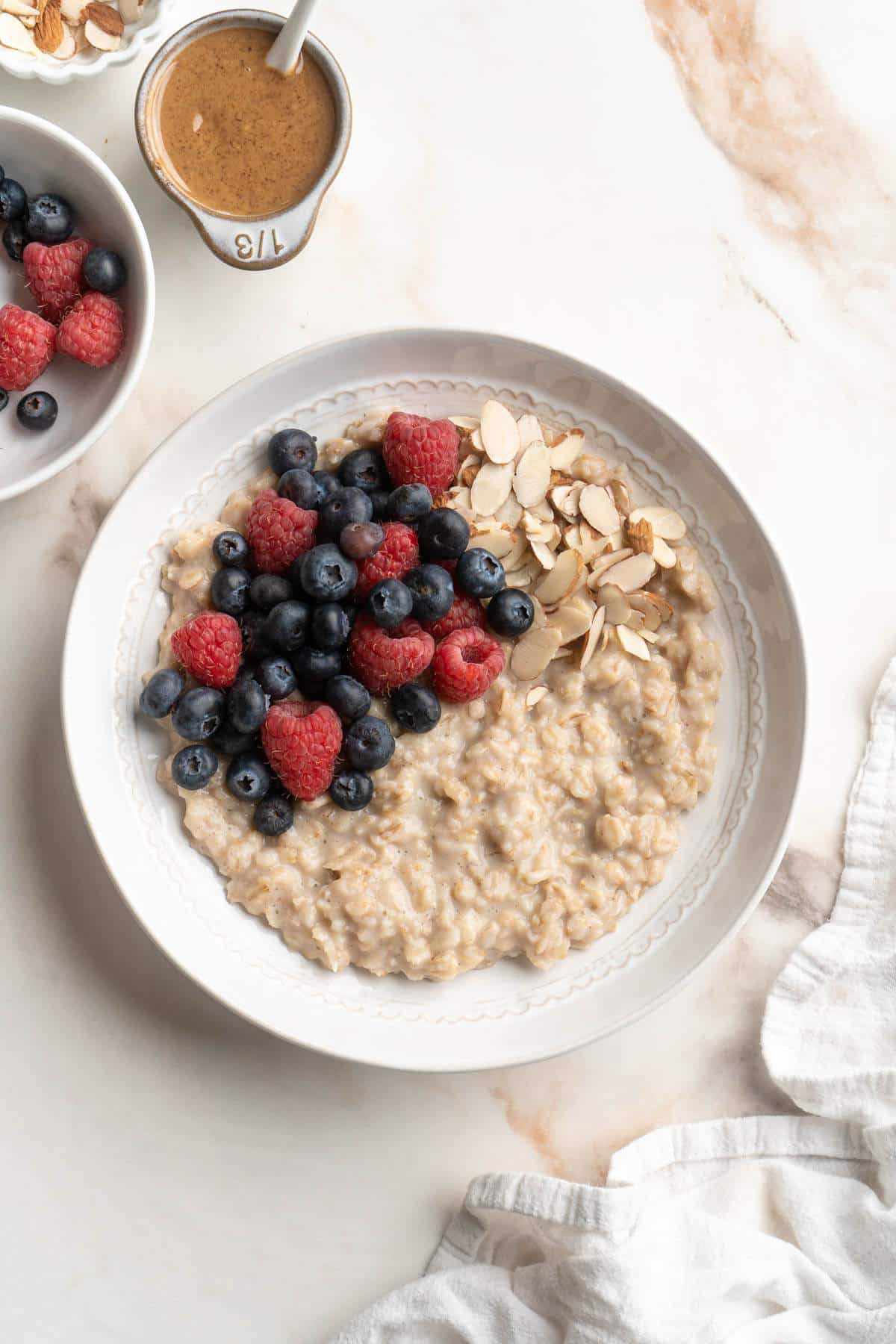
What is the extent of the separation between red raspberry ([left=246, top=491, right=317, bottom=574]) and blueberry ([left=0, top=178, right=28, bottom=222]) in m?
0.65

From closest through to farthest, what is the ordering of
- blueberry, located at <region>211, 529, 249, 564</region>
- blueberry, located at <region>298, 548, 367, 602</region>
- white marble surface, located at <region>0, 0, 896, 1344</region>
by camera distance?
blueberry, located at <region>298, 548, 367, 602</region>, blueberry, located at <region>211, 529, 249, 564</region>, white marble surface, located at <region>0, 0, 896, 1344</region>

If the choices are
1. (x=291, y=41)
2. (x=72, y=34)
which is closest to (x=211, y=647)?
(x=291, y=41)

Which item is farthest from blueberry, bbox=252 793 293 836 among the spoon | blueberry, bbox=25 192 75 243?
the spoon

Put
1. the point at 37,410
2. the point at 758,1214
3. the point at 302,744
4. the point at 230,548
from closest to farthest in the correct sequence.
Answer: the point at 302,744 → the point at 230,548 → the point at 37,410 → the point at 758,1214

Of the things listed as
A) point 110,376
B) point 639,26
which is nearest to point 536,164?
point 639,26

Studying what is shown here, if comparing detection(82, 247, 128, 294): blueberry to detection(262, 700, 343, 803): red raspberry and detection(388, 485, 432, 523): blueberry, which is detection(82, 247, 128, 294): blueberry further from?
detection(262, 700, 343, 803): red raspberry

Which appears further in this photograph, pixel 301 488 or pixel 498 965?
pixel 498 965

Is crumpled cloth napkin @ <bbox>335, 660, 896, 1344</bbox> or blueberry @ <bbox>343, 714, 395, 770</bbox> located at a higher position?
blueberry @ <bbox>343, 714, 395, 770</bbox>

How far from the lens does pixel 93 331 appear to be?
186 centimetres

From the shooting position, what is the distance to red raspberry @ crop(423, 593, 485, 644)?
72.4 inches

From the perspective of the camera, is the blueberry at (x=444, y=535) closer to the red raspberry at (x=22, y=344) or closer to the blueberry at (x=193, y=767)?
the blueberry at (x=193, y=767)

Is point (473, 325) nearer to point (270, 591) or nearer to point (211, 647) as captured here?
point (270, 591)

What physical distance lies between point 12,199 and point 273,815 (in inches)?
43.4

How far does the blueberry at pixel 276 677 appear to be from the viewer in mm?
1764
